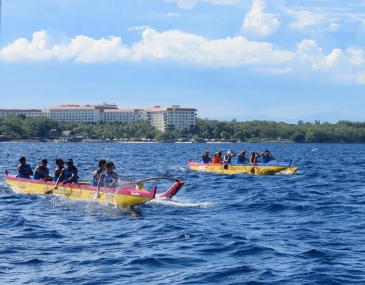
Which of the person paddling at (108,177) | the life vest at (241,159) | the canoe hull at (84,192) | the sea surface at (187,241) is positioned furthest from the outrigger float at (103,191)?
the life vest at (241,159)

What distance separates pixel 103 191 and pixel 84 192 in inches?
54.8

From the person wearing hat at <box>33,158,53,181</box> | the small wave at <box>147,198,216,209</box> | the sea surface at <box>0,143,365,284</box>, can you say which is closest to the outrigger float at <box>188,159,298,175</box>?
the sea surface at <box>0,143,365,284</box>

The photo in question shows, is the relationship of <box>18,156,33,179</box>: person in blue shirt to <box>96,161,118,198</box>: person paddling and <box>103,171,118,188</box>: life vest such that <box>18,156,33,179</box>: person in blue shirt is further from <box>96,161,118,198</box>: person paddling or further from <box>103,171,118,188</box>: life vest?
<box>103,171,118,188</box>: life vest

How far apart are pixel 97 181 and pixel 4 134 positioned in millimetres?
176862

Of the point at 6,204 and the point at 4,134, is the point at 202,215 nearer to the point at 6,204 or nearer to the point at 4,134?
the point at 6,204

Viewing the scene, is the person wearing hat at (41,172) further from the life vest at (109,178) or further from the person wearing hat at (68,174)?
the life vest at (109,178)

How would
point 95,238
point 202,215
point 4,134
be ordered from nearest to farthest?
Answer: point 95,238
point 202,215
point 4,134

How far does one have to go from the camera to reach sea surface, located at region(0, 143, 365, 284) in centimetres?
1388

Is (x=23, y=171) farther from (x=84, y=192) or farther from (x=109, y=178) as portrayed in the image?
(x=109, y=178)

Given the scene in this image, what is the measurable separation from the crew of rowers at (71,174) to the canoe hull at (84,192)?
0.33 metres

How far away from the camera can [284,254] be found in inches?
615

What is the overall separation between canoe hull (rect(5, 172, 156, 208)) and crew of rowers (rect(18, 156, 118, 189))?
329 millimetres

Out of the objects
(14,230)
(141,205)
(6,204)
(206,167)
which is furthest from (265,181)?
(14,230)

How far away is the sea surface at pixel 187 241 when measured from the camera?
13.9 metres
